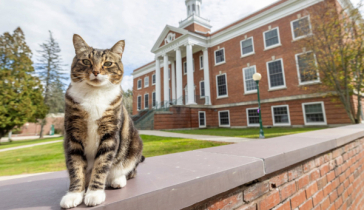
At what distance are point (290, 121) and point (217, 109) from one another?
8025 mm

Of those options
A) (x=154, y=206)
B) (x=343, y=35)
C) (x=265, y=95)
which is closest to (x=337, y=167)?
(x=154, y=206)

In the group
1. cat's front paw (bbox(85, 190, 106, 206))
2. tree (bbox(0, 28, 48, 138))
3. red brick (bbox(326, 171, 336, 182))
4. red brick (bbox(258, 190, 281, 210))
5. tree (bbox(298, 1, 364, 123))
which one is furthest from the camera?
tree (bbox(0, 28, 48, 138))

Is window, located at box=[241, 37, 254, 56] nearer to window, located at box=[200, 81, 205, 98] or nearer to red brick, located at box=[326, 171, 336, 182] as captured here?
window, located at box=[200, 81, 205, 98]

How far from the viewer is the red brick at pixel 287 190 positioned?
1612 mm

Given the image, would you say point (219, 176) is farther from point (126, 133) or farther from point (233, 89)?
point (233, 89)

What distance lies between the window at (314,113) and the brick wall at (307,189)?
552 inches

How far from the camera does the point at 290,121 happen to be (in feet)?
52.4

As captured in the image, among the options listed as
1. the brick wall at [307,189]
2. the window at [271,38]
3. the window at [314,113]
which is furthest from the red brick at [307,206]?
the window at [271,38]

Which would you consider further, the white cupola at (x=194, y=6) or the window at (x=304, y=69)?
the white cupola at (x=194, y=6)

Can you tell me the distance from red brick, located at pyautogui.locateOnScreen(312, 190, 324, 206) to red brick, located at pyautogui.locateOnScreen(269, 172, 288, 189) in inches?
26.0

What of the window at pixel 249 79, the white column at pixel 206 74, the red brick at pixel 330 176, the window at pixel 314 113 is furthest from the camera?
the white column at pixel 206 74

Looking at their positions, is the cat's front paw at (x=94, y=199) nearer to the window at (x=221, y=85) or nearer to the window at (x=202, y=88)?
the window at (x=221, y=85)

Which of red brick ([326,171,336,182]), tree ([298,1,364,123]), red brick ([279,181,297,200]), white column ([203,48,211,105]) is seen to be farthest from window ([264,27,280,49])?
red brick ([279,181,297,200])

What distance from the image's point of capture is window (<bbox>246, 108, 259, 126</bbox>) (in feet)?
59.4
